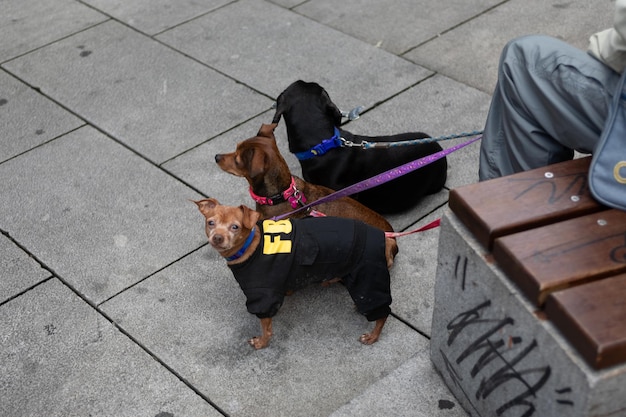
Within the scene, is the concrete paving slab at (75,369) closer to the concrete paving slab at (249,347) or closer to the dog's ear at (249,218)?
the concrete paving slab at (249,347)

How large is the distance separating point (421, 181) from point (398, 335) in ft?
3.62

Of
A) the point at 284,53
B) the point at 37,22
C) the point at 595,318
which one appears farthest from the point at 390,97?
the point at 595,318

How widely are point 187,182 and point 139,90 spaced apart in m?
1.35

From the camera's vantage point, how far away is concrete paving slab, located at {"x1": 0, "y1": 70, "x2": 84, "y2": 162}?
19.0 ft

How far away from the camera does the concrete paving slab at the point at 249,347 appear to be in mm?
3824

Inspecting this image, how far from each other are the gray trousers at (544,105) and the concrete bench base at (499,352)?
78cm

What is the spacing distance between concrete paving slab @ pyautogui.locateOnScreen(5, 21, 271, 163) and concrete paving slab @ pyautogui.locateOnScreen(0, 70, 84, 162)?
101 mm

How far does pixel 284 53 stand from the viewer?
21.8 ft

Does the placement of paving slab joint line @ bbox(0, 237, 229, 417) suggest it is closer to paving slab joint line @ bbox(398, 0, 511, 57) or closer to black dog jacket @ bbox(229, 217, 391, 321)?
black dog jacket @ bbox(229, 217, 391, 321)

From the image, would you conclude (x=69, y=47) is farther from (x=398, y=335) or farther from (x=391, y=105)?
(x=398, y=335)

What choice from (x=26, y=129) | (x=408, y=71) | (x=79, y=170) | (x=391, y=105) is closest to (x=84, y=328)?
(x=79, y=170)

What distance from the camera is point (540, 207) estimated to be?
2988 mm

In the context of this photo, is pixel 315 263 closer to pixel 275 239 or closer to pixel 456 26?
pixel 275 239

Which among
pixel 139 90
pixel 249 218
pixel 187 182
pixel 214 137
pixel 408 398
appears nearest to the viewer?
pixel 408 398
